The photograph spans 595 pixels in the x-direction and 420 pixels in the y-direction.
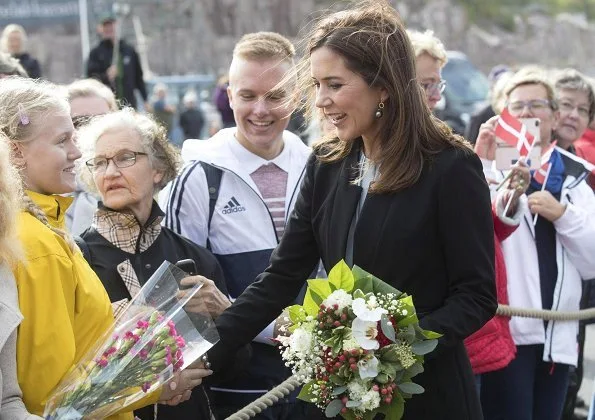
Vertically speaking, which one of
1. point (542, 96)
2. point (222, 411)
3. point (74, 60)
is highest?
point (542, 96)

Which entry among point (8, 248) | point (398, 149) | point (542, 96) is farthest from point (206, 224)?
point (542, 96)

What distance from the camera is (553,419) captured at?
5.72 m

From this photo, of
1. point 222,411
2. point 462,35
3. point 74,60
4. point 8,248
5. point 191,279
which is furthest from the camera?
point 462,35

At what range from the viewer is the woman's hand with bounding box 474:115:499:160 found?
575 centimetres

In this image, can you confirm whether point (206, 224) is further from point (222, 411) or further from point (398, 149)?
point (398, 149)

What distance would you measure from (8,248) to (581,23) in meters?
65.7

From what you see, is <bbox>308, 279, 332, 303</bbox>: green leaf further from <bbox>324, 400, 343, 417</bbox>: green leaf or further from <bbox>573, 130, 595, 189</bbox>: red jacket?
<bbox>573, 130, 595, 189</bbox>: red jacket

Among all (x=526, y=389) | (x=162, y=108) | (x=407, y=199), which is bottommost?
(x=162, y=108)

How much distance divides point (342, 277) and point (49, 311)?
34.6 inches

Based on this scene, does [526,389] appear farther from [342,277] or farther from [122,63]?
[122,63]

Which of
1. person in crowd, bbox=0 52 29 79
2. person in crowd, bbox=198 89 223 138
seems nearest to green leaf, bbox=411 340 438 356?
person in crowd, bbox=0 52 29 79

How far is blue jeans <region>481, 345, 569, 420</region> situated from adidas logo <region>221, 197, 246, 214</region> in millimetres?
1603

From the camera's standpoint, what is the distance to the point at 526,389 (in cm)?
556

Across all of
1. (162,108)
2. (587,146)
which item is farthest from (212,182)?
(162,108)
